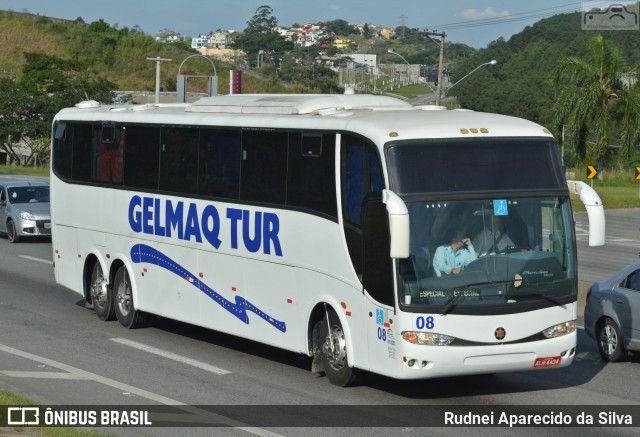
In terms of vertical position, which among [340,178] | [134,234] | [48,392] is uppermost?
[340,178]

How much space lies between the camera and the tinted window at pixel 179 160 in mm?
16391

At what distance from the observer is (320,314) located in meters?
13.9

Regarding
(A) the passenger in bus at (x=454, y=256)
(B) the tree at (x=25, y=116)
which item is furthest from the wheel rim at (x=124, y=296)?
(B) the tree at (x=25, y=116)

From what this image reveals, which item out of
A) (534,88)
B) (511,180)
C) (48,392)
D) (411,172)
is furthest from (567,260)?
(534,88)

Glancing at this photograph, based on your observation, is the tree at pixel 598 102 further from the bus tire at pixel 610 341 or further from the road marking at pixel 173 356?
the road marking at pixel 173 356

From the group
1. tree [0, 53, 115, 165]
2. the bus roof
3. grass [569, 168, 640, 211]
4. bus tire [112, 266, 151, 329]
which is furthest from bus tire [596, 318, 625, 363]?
tree [0, 53, 115, 165]

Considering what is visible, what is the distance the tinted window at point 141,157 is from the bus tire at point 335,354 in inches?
185

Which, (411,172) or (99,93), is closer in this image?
(411,172)

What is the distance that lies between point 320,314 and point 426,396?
65.2 inches

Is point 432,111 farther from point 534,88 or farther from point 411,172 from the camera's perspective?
point 534,88

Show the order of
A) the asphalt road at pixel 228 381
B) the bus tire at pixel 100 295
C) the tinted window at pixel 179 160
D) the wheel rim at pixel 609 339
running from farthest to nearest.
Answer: the bus tire at pixel 100 295
the tinted window at pixel 179 160
the wheel rim at pixel 609 339
the asphalt road at pixel 228 381

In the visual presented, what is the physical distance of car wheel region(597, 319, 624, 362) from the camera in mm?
15375

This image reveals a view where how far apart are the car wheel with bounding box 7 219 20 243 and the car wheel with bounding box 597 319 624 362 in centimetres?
1997

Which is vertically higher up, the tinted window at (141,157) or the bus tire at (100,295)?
the tinted window at (141,157)
